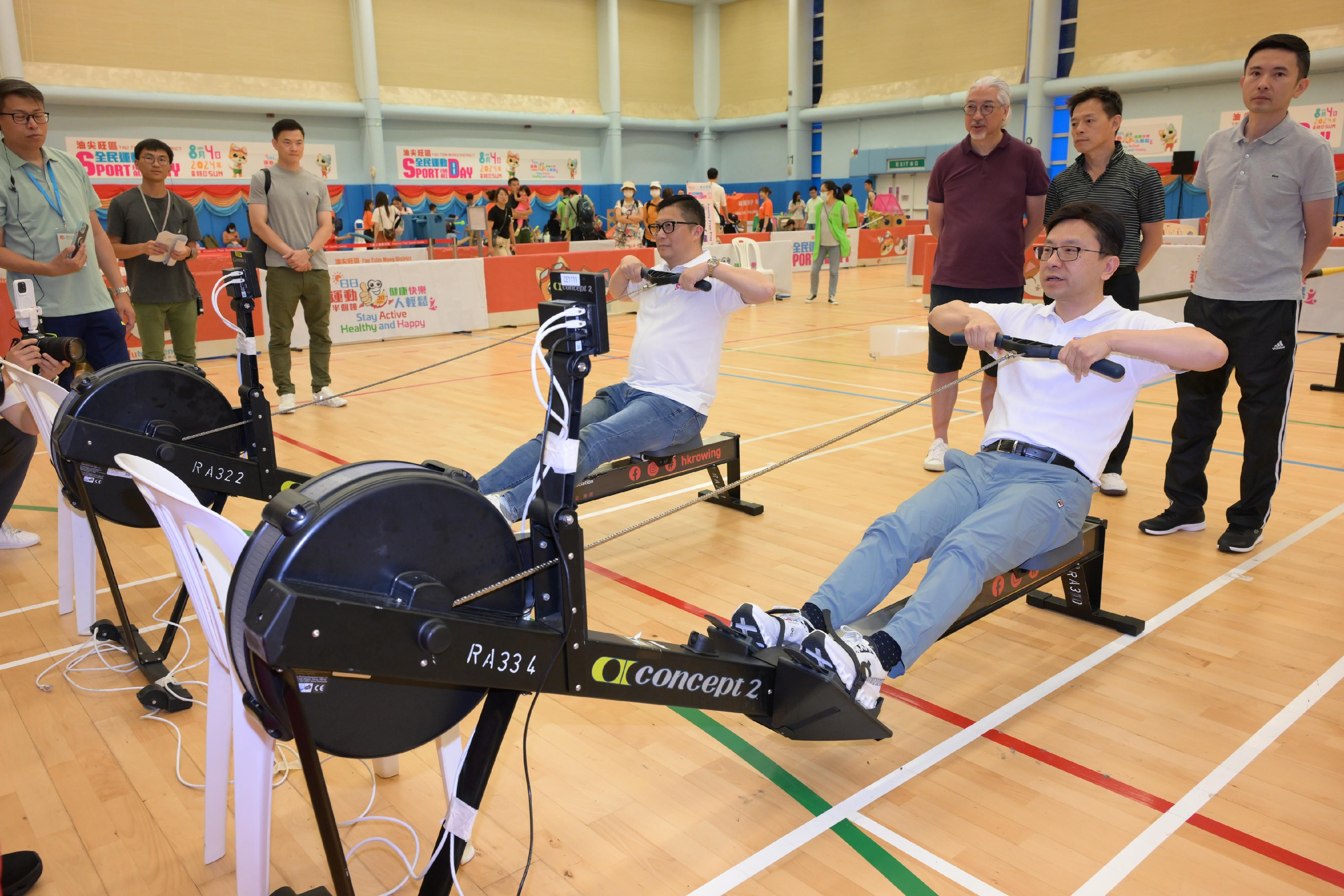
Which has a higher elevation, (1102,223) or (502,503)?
(1102,223)

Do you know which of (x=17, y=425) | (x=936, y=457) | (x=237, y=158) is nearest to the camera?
(x=17, y=425)

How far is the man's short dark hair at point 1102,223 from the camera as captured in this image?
2.59 metres

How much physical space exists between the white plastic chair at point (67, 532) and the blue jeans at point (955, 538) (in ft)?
7.59

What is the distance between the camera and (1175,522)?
374 cm

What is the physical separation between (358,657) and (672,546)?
8.04 ft

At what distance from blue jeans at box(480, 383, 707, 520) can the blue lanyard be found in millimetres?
2337

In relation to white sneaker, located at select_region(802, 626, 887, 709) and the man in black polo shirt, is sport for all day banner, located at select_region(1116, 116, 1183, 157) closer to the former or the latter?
the man in black polo shirt

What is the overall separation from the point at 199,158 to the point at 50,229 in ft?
54.6

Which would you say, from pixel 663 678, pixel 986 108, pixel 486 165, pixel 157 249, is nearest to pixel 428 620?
pixel 663 678

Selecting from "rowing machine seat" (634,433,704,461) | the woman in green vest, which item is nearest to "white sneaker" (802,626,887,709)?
"rowing machine seat" (634,433,704,461)

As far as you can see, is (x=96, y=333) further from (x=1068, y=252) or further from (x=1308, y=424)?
(x=1308, y=424)

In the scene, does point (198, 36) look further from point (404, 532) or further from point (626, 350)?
point (404, 532)

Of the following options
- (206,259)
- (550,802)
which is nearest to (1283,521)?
(550,802)

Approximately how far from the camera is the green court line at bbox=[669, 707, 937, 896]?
A: 1.85m
